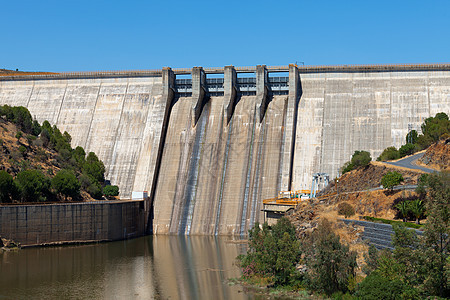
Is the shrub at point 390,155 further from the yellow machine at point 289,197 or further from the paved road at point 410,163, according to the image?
the yellow machine at point 289,197

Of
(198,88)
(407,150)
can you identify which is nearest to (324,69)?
(198,88)

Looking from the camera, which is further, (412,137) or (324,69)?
(324,69)

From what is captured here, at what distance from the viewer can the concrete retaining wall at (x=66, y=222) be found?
167 feet

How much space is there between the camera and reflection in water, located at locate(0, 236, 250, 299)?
37.1 m

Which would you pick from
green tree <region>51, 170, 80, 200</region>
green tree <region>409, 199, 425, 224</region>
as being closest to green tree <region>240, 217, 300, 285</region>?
green tree <region>409, 199, 425, 224</region>

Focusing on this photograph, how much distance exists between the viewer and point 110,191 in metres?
64.1

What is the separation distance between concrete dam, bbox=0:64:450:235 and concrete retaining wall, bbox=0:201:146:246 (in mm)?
6321

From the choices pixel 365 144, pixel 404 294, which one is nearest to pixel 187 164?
pixel 365 144

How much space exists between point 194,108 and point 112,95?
37.6ft

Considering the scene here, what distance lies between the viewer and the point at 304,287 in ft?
116

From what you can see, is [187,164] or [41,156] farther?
[187,164]

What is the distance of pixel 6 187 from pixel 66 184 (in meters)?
5.91

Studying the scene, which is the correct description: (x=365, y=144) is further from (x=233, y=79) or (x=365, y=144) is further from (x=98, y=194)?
(x=98, y=194)

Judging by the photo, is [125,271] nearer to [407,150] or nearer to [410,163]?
[410,163]
